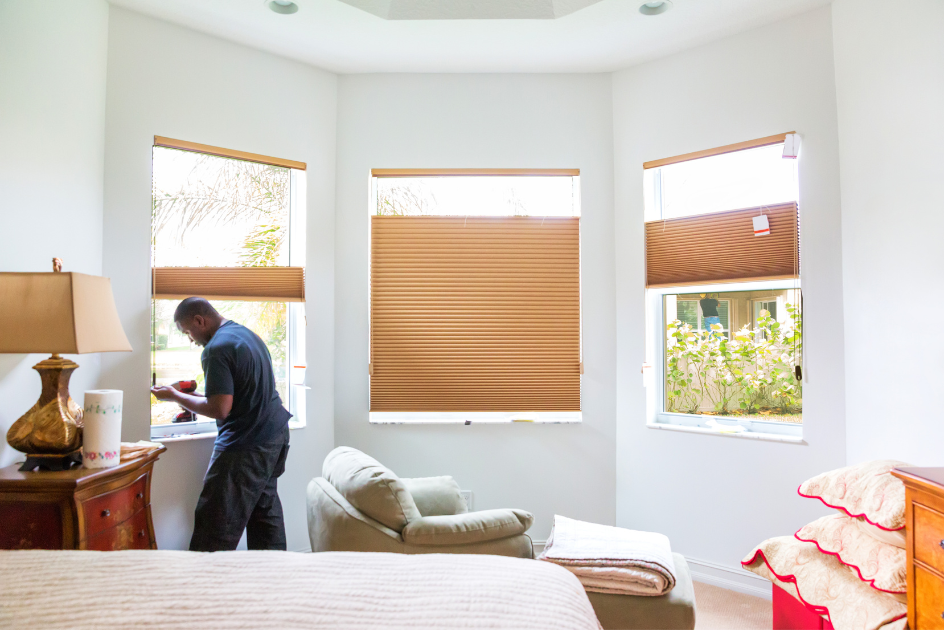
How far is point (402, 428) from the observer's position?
11.4 ft

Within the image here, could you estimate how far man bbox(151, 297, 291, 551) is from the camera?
8.46 feet

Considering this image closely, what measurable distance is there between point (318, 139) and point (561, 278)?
1693 mm

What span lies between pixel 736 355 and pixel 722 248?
59 centimetres

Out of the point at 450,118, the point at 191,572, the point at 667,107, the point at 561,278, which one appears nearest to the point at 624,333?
the point at 561,278

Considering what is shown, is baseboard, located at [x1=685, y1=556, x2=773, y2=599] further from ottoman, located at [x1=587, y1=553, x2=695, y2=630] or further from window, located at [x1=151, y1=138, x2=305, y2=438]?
window, located at [x1=151, y1=138, x2=305, y2=438]

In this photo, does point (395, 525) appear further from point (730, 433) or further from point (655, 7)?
point (655, 7)

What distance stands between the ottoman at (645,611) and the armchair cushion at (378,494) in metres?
0.70

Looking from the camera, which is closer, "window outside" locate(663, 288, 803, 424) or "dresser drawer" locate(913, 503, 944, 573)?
"dresser drawer" locate(913, 503, 944, 573)

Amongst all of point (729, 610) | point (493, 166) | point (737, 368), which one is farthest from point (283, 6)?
point (729, 610)

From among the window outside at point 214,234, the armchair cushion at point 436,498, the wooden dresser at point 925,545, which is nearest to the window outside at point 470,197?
the window outside at point 214,234

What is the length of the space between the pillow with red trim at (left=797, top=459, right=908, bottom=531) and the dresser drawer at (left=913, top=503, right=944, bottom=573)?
183mm

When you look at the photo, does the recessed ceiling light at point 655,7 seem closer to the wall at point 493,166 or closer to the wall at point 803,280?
the wall at point 803,280

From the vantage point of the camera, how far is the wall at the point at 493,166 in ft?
11.3

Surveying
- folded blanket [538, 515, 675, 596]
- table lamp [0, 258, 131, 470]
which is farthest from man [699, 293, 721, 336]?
table lamp [0, 258, 131, 470]
